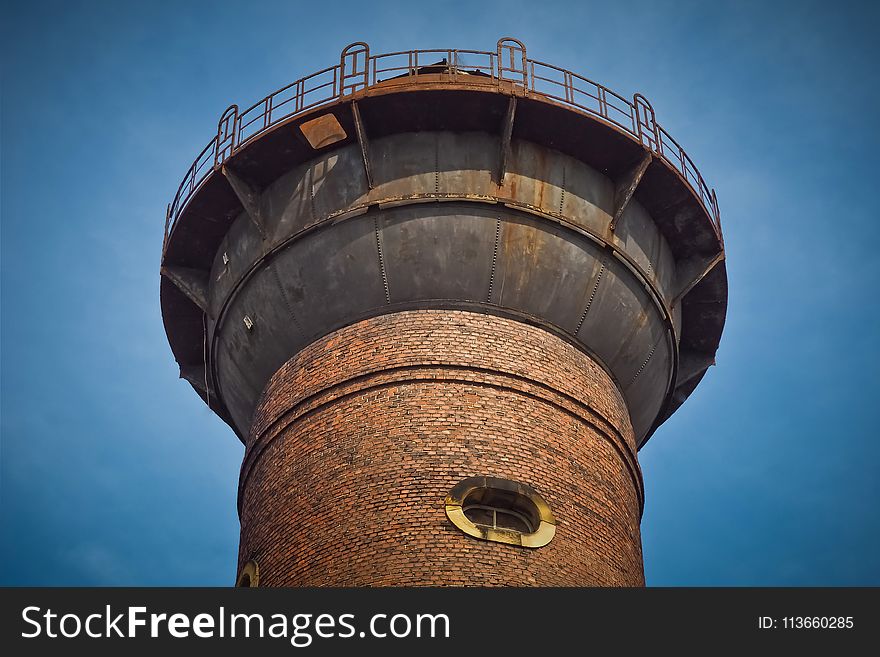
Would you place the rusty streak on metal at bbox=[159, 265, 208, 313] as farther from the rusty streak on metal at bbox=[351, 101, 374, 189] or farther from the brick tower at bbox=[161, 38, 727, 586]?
the rusty streak on metal at bbox=[351, 101, 374, 189]

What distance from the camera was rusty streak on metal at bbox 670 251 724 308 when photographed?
1561cm

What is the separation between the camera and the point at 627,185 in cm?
1470

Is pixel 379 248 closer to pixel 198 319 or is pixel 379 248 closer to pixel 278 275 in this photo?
pixel 278 275

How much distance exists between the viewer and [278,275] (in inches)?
576

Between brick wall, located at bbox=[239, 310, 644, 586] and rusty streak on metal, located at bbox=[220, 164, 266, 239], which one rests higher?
rusty streak on metal, located at bbox=[220, 164, 266, 239]

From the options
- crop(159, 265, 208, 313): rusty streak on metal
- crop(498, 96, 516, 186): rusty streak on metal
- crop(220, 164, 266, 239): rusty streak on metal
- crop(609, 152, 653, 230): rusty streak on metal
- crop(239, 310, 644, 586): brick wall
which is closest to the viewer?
crop(239, 310, 644, 586): brick wall

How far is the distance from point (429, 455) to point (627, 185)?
4.29 meters

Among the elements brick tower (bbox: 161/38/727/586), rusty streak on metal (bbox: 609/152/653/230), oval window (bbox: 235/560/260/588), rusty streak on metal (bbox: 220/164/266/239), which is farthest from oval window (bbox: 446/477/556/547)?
rusty streak on metal (bbox: 220/164/266/239)

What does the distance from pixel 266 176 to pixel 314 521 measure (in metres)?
4.50

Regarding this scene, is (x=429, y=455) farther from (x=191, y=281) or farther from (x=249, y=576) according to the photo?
(x=191, y=281)

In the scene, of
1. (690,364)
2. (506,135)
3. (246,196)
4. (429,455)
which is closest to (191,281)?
(246,196)

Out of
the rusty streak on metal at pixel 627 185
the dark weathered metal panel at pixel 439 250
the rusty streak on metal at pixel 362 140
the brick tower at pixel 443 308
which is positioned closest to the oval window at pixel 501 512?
the brick tower at pixel 443 308

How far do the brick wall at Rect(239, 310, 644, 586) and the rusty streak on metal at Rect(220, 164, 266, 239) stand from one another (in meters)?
1.66
